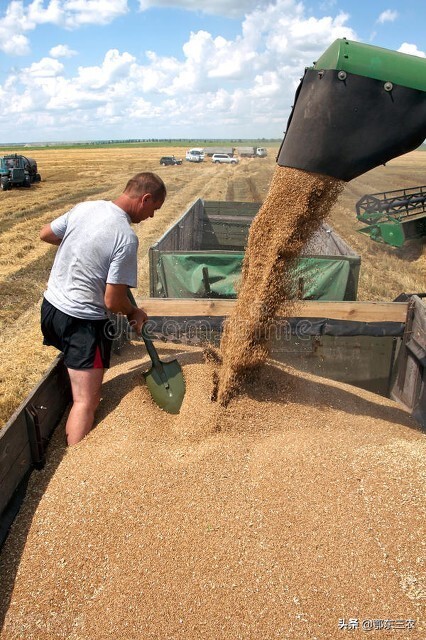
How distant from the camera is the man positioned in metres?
2.79

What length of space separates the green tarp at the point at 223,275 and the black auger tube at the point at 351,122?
6.74ft

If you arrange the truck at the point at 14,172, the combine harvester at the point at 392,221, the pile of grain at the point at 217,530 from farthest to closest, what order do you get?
the truck at the point at 14,172, the combine harvester at the point at 392,221, the pile of grain at the point at 217,530

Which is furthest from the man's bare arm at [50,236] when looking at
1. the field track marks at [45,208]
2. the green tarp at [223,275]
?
the field track marks at [45,208]

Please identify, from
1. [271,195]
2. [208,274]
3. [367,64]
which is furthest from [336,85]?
[208,274]

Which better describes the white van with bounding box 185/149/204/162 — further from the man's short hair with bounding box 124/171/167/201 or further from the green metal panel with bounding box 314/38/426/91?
the green metal panel with bounding box 314/38/426/91

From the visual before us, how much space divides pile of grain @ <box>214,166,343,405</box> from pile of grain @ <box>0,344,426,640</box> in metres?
0.29

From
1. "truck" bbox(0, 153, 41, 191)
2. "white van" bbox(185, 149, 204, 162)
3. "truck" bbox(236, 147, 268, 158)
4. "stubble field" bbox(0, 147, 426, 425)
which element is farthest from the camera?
"truck" bbox(236, 147, 268, 158)

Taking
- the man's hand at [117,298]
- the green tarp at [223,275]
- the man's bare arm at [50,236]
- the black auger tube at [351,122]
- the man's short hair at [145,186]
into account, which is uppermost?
the black auger tube at [351,122]

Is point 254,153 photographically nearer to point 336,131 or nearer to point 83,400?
point 336,131

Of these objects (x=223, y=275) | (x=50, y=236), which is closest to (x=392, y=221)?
(x=223, y=275)

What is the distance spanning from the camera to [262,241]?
3.08m

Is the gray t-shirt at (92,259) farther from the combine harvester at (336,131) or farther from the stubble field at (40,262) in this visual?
the stubble field at (40,262)

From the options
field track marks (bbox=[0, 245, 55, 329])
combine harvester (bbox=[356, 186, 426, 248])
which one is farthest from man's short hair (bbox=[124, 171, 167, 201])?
combine harvester (bbox=[356, 186, 426, 248])

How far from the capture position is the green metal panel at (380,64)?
2389 millimetres
